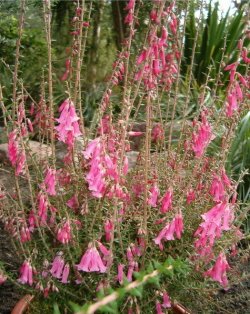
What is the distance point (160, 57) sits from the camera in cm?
255

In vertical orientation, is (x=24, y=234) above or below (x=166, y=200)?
below

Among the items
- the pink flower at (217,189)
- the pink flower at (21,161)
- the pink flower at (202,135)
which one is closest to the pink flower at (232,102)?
the pink flower at (202,135)

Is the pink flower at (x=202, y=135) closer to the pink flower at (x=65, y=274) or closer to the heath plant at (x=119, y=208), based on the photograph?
the heath plant at (x=119, y=208)

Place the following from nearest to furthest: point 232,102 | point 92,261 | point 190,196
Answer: point 92,261 < point 232,102 < point 190,196

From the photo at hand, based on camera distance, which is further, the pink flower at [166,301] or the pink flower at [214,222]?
the pink flower at [166,301]

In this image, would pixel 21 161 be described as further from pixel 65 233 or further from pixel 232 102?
pixel 232 102

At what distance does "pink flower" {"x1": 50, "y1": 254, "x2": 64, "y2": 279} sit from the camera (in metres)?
2.25

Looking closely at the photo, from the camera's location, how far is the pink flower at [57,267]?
7.38ft

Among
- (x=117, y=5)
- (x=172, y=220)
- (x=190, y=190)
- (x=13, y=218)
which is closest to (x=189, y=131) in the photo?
(x=190, y=190)

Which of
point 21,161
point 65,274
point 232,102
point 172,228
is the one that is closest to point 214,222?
point 172,228

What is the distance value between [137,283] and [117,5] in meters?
7.50

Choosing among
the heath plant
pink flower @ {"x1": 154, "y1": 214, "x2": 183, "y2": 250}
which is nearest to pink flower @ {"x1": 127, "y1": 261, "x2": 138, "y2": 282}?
the heath plant

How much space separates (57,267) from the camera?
2.26m

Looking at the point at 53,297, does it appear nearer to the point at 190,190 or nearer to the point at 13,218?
the point at 13,218
